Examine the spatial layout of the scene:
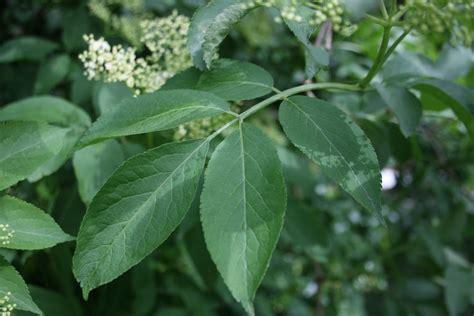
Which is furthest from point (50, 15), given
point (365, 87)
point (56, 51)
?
point (365, 87)

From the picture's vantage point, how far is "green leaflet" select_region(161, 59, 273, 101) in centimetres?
145

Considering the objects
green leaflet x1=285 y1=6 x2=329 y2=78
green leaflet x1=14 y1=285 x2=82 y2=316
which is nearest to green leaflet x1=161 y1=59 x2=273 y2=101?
green leaflet x1=285 y1=6 x2=329 y2=78

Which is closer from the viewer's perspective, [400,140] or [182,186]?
[182,186]

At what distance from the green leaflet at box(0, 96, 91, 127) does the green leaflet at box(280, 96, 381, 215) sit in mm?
623

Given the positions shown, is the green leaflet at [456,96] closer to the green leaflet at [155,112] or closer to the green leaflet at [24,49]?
the green leaflet at [155,112]

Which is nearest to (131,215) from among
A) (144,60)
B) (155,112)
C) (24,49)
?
(155,112)

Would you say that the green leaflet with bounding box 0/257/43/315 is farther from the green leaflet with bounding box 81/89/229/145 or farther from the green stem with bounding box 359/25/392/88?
the green stem with bounding box 359/25/392/88

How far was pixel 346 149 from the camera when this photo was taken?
1301 mm

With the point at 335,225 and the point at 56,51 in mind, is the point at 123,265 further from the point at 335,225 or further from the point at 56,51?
the point at 335,225

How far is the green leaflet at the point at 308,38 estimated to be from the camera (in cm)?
138

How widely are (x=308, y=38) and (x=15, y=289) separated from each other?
2.54 feet

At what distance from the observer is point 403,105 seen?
5.35ft

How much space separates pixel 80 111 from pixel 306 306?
77.4 inches

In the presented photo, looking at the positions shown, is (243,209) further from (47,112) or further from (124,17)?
(124,17)
